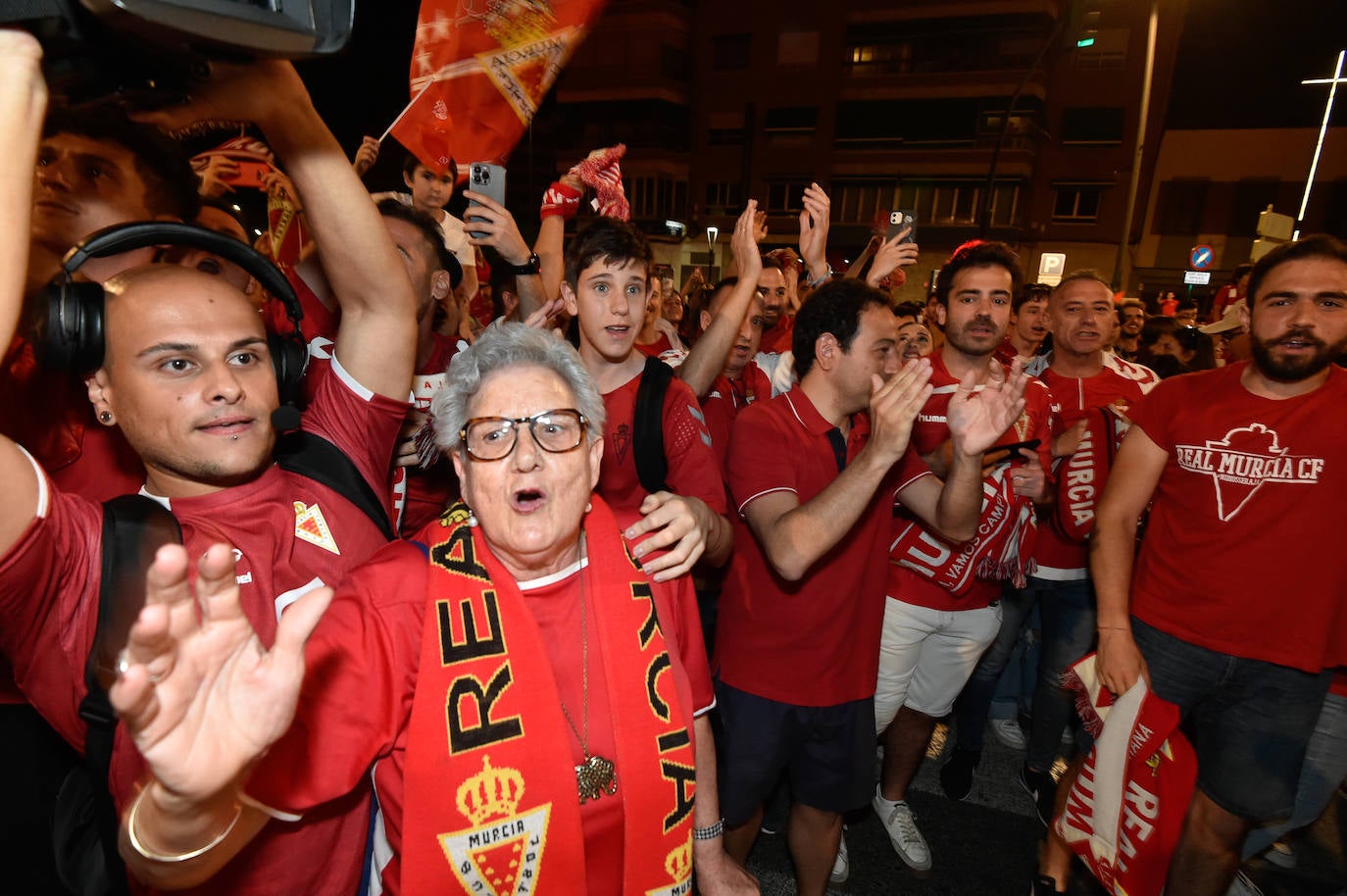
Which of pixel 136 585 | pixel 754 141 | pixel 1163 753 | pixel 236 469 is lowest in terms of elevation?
pixel 1163 753

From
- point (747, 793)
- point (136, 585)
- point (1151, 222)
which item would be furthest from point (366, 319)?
point (1151, 222)

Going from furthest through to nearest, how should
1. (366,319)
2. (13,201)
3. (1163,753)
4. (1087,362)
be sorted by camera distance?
(1087,362), (1163,753), (366,319), (13,201)

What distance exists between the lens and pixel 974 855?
354cm

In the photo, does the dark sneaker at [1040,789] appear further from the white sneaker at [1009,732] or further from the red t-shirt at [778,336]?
the red t-shirt at [778,336]

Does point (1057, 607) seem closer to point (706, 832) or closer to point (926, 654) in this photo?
point (926, 654)

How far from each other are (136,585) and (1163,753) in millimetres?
3621

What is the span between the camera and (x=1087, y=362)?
4.56 meters

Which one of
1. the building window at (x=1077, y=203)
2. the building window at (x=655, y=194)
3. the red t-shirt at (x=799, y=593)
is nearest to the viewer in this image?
the red t-shirt at (x=799, y=593)

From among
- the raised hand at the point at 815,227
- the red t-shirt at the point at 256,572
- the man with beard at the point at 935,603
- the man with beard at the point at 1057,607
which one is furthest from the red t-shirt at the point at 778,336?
the red t-shirt at the point at 256,572

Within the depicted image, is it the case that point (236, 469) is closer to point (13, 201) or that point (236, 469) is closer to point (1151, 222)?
point (13, 201)

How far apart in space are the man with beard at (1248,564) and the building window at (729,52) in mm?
36324

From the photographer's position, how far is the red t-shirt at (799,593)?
9.21ft

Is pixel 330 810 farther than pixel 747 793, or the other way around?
pixel 747 793

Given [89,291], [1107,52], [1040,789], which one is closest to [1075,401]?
[1040,789]
